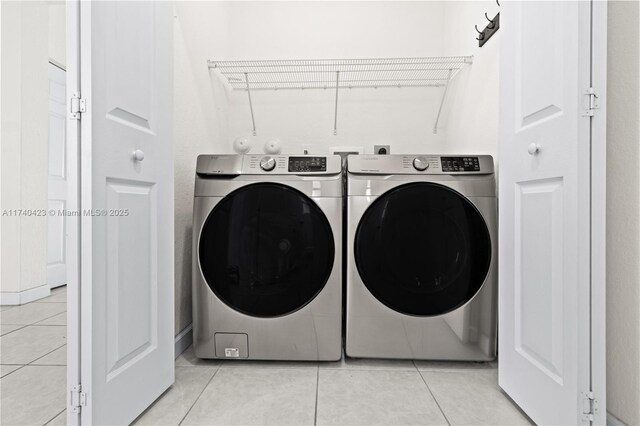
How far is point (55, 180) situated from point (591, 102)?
2.74 metres

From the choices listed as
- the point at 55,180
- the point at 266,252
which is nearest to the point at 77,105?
the point at 266,252

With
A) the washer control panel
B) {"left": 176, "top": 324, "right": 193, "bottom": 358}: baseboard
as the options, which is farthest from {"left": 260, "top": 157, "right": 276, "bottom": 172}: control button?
{"left": 176, "top": 324, "right": 193, "bottom": 358}: baseboard

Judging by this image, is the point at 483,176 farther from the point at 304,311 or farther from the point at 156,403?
the point at 156,403

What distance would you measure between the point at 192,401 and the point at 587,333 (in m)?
1.20

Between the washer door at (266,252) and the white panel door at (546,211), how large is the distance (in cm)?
69

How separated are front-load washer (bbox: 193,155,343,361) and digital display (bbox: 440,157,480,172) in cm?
47

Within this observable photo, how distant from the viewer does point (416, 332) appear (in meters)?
1.29

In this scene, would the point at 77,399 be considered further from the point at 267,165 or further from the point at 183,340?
the point at 267,165

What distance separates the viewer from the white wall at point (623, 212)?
779 millimetres

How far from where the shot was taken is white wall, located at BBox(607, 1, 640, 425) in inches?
30.7

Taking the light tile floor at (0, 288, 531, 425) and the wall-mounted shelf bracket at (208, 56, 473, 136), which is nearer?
the light tile floor at (0, 288, 531, 425)

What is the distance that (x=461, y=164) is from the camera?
132 cm

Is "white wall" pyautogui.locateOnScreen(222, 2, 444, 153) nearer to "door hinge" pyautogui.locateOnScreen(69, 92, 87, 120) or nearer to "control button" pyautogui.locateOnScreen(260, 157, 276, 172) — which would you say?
"control button" pyautogui.locateOnScreen(260, 157, 276, 172)

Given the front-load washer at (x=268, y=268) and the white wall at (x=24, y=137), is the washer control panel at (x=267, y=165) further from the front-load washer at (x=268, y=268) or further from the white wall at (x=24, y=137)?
the white wall at (x=24, y=137)
